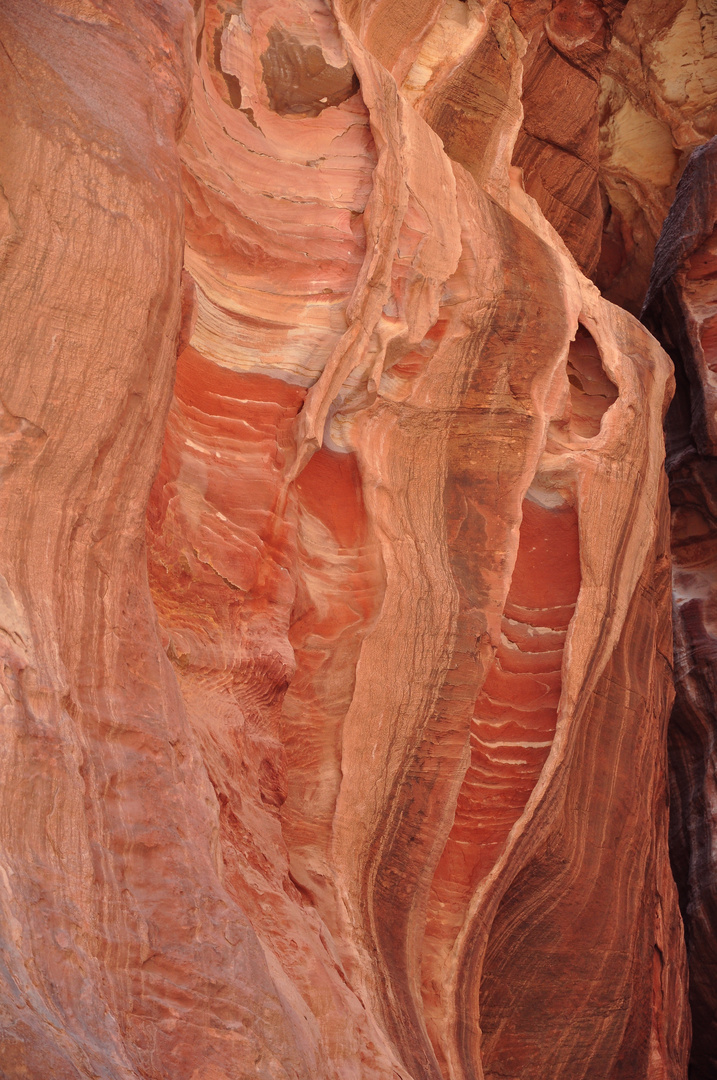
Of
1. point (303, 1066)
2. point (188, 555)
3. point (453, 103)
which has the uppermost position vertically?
point (453, 103)

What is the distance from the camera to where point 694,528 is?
6.84m

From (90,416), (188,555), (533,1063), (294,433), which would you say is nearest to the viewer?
(90,416)

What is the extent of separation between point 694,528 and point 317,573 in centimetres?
422

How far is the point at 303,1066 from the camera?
2.42 metres

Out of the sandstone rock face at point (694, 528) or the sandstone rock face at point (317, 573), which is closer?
the sandstone rock face at point (317, 573)

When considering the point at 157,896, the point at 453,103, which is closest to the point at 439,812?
the point at 157,896

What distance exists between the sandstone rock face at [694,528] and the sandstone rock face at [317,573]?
117 centimetres

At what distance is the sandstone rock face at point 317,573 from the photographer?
234cm

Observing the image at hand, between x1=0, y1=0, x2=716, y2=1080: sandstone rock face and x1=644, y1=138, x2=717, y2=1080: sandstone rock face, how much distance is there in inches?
46.2

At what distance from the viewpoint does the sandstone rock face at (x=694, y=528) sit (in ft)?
19.1

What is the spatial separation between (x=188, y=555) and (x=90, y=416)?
75 centimetres

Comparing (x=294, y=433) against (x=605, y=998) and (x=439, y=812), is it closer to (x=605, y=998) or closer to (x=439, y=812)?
(x=439, y=812)

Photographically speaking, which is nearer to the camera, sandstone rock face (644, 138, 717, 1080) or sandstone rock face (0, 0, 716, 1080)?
sandstone rock face (0, 0, 716, 1080)

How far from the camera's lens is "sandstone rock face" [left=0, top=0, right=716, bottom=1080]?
234 centimetres
